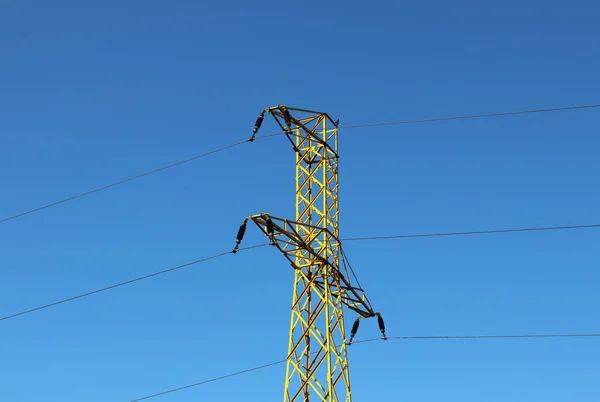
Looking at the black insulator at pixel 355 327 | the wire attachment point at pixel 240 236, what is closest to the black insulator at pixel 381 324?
the black insulator at pixel 355 327

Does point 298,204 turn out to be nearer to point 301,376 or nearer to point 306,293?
point 306,293

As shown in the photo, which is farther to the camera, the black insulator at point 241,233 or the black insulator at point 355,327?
the black insulator at point 355,327

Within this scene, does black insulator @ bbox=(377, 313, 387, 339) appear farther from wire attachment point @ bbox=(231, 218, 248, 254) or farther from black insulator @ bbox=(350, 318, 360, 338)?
wire attachment point @ bbox=(231, 218, 248, 254)

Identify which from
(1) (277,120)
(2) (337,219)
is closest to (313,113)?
(1) (277,120)

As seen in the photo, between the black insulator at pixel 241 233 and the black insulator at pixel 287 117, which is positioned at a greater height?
the black insulator at pixel 287 117

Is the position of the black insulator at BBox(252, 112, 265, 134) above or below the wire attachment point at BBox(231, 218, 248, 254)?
above

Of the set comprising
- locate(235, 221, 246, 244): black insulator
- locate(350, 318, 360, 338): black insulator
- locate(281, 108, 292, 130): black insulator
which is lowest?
locate(350, 318, 360, 338): black insulator

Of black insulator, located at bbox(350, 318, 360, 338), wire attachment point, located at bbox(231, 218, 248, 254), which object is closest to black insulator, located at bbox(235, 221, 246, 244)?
wire attachment point, located at bbox(231, 218, 248, 254)

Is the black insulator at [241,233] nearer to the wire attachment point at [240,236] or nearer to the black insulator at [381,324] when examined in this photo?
the wire attachment point at [240,236]

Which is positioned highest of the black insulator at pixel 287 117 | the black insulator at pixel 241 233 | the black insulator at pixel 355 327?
the black insulator at pixel 287 117

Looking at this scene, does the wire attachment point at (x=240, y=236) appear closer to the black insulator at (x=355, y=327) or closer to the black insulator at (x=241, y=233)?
the black insulator at (x=241, y=233)

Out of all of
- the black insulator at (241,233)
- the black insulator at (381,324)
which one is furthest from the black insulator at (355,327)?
the black insulator at (241,233)

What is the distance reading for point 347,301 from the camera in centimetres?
3631

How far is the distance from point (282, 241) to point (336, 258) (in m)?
2.87
